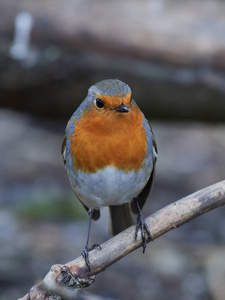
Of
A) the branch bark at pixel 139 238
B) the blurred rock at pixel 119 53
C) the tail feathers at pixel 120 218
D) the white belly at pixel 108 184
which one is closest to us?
the branch bark at pixel 139 238

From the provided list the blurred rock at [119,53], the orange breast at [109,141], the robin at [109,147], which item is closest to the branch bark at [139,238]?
the robin at [109,147]

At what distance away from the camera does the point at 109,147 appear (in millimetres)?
3658

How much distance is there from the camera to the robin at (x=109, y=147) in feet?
11.9

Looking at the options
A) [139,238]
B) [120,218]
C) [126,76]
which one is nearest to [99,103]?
[139,238]

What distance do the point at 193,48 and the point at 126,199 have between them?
208 centimetres

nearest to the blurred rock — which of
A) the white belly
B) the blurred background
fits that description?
the blurred background

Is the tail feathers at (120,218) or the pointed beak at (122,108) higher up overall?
the pointed beak at (122,108)

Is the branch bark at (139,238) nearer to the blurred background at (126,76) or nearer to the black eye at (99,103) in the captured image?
the black eye at (99,103)

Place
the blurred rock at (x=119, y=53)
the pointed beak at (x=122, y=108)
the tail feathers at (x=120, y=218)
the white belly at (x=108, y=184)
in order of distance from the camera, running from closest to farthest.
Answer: the pointed beak at (x=122, y=108) < the white belly at (x=108, y=184) < the tail feathers at (x=120, y=218) < the blurred rock at (x=119, y=53)

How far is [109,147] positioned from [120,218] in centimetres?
101

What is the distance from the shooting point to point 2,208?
24.1 ft

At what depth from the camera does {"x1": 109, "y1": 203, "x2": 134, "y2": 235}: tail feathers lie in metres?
4.45

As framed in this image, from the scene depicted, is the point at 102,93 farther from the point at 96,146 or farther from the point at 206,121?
the point at 206,121

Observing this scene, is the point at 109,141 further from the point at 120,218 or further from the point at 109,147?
the point at 120,218
